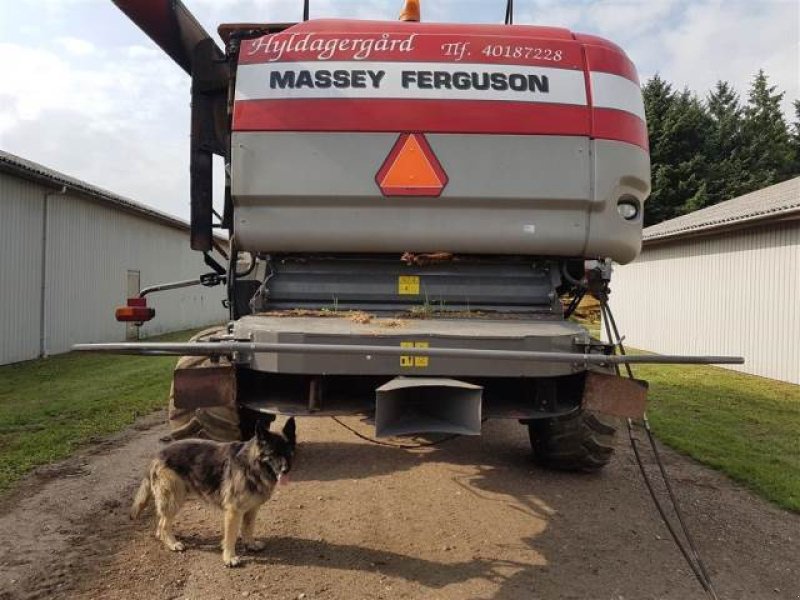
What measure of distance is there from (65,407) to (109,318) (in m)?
10.3

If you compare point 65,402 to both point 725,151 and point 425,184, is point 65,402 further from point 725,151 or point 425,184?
point 725,151

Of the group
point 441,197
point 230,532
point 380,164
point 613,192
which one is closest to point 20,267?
point 230,532

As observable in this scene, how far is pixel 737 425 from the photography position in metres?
8.21

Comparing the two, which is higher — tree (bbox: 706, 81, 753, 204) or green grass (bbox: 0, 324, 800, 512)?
tree (bbox: 706, 81, 753, 204)

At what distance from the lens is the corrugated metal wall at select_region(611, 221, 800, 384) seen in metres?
11.8

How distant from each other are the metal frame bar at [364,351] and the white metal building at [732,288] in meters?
9.57

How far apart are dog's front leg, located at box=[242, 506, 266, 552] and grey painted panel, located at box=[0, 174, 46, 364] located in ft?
36.8

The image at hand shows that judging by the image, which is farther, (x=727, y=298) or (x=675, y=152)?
(x=675, y=152)

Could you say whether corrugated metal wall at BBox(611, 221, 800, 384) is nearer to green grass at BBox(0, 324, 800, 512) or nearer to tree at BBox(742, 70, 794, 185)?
green grass at BBox(0, 324, 800, 512)

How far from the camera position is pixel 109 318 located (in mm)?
18031

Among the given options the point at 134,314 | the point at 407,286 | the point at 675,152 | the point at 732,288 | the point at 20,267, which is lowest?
the point at 134,314

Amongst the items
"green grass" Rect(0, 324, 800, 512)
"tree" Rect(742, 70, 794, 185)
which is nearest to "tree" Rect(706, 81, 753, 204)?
"tree" Rect(742, 70, 794, 185)

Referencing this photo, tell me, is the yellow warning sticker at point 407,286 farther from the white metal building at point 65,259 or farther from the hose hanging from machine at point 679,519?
the white metal building at point 65,259

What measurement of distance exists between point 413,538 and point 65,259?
555 inches
